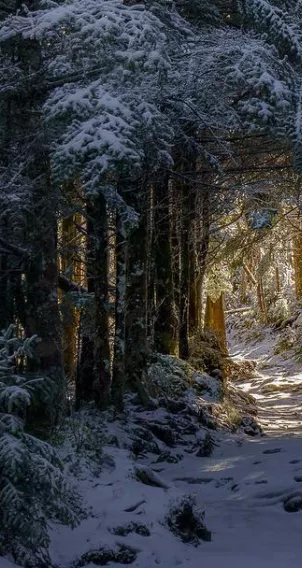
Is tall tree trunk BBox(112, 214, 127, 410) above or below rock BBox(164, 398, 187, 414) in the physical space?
above

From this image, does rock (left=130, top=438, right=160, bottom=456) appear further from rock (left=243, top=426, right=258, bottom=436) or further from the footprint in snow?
rock (left=243, top=426, right=258, bottom=436)

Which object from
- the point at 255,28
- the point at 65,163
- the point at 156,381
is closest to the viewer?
the point at 65,163

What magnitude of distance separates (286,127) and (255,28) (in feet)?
5.56

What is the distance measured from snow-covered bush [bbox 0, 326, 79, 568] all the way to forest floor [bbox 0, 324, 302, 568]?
0.94 feet

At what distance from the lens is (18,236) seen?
28.1 feet

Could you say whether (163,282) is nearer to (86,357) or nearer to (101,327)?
(86,357)

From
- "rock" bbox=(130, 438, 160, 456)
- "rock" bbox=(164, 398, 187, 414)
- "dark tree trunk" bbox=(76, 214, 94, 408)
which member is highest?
"dark tree trunk" bbox=(76, 214, 94, 408)

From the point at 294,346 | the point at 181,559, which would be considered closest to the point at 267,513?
the point at 181,559

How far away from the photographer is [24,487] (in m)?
4.68

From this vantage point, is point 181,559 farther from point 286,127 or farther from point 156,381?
point 156,381

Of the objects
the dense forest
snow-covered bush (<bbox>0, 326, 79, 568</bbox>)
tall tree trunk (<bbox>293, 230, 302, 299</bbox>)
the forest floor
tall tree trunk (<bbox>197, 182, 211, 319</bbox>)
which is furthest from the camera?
tall tree trunk (<bbox>293, 230, 302, 299</bbox>)

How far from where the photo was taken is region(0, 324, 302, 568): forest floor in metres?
5.60

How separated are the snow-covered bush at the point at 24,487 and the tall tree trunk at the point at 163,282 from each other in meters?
10.1

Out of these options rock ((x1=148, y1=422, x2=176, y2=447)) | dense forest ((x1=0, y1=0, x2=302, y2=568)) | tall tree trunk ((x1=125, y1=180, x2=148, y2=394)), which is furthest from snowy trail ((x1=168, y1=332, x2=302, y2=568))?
tall tree trunk ((x1=125, y1=180, x2=148, y2=394))
